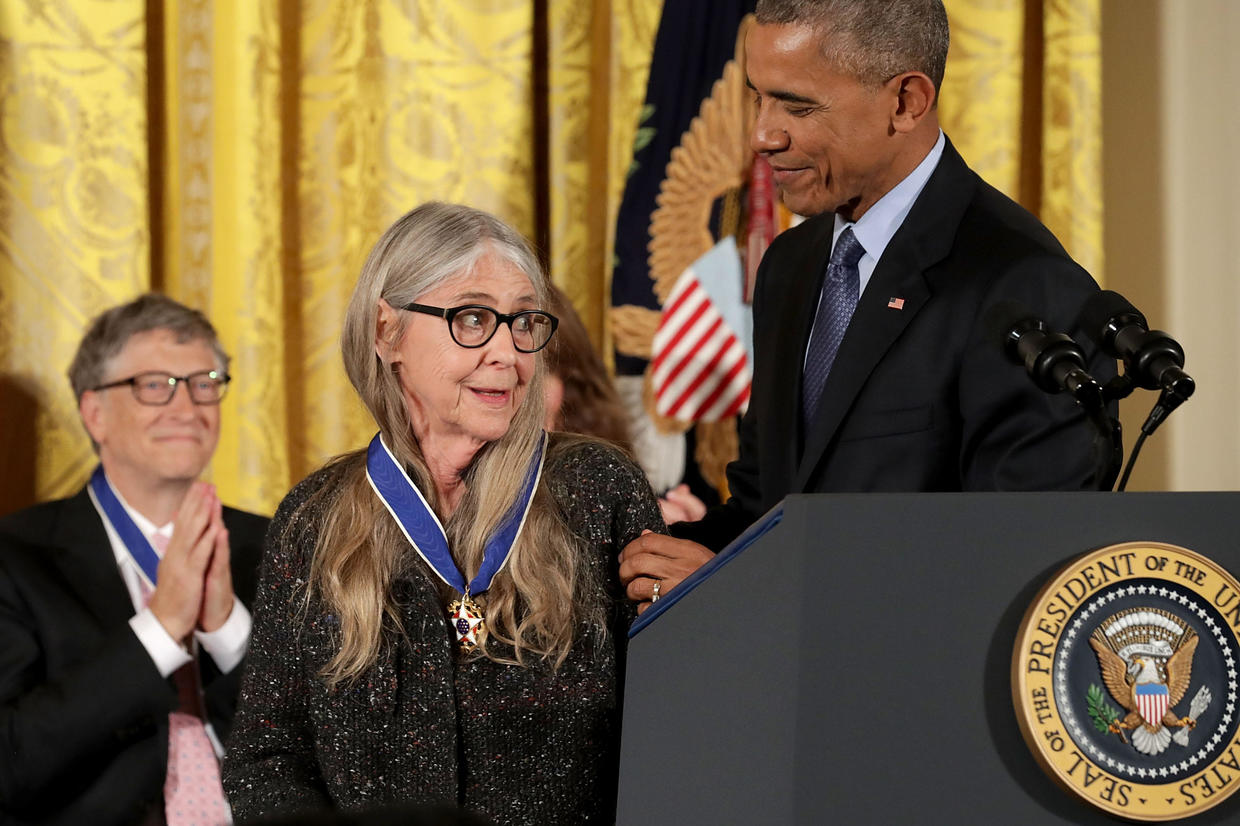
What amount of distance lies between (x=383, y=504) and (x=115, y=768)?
4.40 feet

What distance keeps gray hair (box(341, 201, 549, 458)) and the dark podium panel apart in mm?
971

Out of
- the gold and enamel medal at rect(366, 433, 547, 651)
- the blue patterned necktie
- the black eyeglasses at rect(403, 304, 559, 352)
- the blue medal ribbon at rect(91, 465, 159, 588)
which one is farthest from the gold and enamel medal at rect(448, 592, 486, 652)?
the blue medal ribbon at rect(91, 465, 159, 588)

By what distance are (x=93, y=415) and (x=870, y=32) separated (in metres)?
2.16

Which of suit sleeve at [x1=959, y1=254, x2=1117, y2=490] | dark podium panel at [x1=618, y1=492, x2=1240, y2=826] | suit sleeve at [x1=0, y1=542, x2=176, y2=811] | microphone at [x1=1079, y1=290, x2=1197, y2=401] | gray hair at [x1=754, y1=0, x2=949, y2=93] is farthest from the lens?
suit sleeve at [x1=0, y1=542, x2=176, y2=811]

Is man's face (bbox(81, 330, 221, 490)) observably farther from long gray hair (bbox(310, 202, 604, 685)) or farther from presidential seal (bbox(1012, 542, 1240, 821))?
presidential seal (bbox(1012, 542, 1240, 821))

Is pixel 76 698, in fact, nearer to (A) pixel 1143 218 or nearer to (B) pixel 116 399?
(B) pixel 116 399

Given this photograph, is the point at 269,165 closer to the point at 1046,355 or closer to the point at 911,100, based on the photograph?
the point at 911,100

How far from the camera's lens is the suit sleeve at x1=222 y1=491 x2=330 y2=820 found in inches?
74.9

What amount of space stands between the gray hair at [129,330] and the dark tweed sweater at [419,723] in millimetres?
1560

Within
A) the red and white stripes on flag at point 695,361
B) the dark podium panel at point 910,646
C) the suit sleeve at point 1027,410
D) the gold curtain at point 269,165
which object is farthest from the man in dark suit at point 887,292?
the gold curtain at point 269,165

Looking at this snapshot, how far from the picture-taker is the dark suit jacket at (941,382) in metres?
1.94

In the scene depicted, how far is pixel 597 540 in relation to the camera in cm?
205

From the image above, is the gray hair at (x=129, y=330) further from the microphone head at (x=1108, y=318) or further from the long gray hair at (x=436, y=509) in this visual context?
the microphone head at (x=1108, y=318)

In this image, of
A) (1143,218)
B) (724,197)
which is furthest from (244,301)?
(1143,218)
